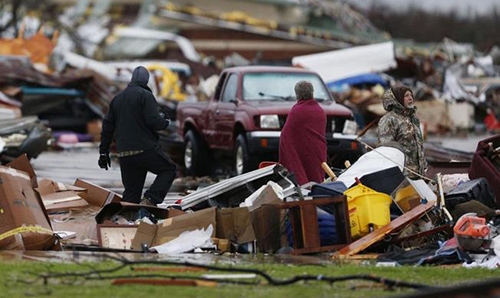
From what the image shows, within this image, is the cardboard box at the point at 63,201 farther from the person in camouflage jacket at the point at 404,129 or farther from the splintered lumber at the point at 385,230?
the splintered lumber at the point at 385,230

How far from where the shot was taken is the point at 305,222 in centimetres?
1191

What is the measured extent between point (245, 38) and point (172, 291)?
9398 centimetres

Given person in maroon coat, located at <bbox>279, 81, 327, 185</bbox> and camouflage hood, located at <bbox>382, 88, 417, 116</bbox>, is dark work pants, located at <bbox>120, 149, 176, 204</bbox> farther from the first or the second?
camouflage hood, located at <bbox>382, 88, 417, 116</bbox>

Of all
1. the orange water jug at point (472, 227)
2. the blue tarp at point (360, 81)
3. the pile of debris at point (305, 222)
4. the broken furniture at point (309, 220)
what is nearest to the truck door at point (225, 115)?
the pile of debris at point (305, 222)

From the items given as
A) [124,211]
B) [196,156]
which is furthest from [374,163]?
[196,156]

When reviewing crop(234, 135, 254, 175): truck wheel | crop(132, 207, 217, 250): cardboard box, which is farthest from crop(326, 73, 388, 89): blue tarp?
crop(132, 207, 217, 250): cardboard box

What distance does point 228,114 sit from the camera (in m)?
21.6

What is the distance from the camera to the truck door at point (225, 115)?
2166 centimetres

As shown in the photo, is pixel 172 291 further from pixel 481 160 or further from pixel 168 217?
pixel 481 160

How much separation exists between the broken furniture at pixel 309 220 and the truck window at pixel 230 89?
10118mm

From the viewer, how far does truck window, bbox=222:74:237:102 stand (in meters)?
22.1

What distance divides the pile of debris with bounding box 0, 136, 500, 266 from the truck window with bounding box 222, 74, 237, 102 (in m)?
8.68

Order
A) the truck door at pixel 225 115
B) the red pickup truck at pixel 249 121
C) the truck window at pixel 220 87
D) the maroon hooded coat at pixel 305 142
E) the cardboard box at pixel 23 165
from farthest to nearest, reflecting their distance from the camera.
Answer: the truck window at pixel 220 87 → the truck door at pixel 225 115 → the red pickup truck at pixel 249 121 → the maroon hooded coat at pixel 305 142 → the cardboard box at pixel 23 165

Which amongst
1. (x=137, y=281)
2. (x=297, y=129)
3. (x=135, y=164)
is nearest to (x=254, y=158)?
(x=297, y=129)
